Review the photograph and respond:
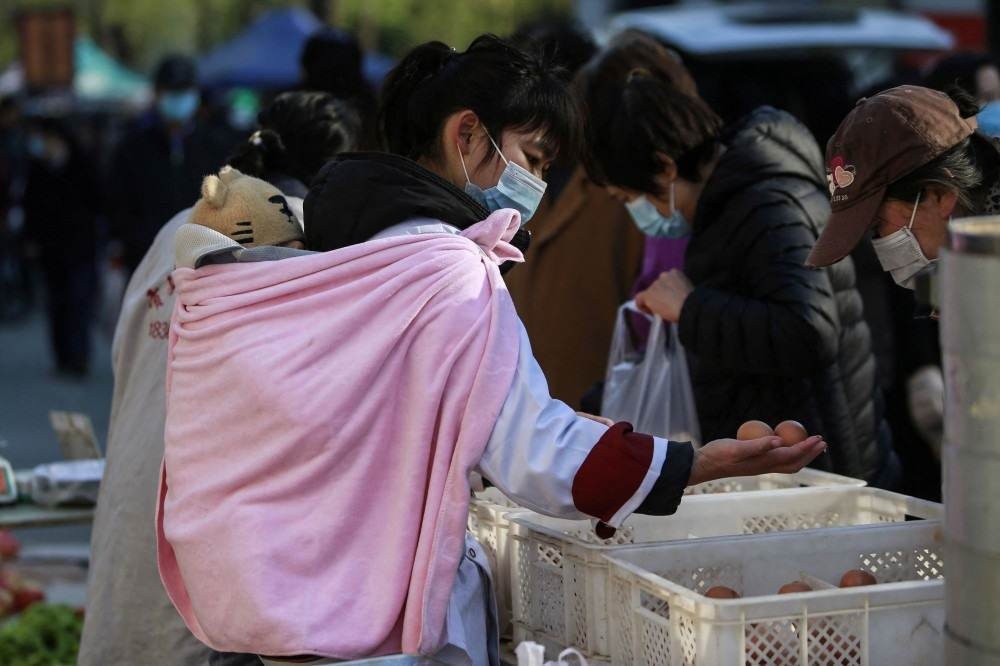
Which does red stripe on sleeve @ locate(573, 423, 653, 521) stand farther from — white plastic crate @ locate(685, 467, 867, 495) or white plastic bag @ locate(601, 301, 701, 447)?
white plastic bag @ locate(601, 301, 701, 447)

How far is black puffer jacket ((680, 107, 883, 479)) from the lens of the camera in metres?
3.63

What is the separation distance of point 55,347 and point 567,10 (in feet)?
75.9

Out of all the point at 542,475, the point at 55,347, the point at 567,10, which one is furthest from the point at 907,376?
the point at 567,10

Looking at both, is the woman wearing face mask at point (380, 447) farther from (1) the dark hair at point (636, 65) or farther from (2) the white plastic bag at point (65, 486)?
(2) the white plastic bag at point (65, 486)

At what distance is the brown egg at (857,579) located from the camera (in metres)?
2.59

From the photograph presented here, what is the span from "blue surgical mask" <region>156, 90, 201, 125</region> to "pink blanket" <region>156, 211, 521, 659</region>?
9.30 meters

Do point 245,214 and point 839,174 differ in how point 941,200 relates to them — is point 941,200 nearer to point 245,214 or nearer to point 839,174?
point 839,174

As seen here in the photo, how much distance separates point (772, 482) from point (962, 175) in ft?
3.25

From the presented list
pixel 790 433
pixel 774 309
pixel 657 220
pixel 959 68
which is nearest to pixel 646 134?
pixel 657 220

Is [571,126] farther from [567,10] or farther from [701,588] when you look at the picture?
[567,10]

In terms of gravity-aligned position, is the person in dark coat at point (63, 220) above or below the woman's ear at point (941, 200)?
below

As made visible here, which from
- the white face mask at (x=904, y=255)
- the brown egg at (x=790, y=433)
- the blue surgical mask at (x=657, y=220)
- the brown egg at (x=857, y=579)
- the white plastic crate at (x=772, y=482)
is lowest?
the white plastic crate at (x=772, y=482)

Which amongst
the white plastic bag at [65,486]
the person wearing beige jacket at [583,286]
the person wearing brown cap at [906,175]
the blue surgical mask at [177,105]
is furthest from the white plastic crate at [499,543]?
the blue surgical mask at [177,105]

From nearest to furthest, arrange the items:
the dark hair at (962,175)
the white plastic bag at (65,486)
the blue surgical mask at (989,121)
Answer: the dark hair at (962,175), the blue surgical mask at (989,121), the white plastic bag at (65,486)
